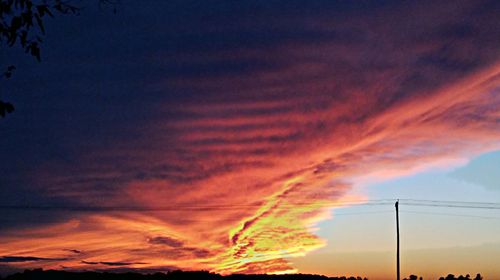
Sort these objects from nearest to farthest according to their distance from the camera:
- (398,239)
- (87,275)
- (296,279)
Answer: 1. (398,239)
2. (296,279)
3. (87,275)

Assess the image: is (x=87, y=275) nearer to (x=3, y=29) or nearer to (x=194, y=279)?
(x=194, y=279)

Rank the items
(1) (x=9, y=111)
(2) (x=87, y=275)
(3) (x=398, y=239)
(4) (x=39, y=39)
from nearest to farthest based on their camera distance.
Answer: (1) (x=9, y=111) < (4) (x=39, y=39) < (3) (x=398, y=239) < (2) (x=87, y=275)

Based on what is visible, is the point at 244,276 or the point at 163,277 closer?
the point at 244,276

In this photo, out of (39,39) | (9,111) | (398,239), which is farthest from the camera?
(398,239)

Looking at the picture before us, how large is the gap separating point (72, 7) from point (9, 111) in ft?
9.84

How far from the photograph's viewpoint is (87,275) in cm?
7262

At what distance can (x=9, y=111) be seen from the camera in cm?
1295

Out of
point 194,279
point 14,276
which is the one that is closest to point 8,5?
point 194,279

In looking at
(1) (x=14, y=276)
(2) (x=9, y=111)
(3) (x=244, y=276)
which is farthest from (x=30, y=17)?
(1) (x=14, y=276)

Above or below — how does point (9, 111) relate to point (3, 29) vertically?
below

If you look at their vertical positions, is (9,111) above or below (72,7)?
below

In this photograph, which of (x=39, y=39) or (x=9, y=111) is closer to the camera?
(x=9, y=111)

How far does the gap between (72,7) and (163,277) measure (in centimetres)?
6212

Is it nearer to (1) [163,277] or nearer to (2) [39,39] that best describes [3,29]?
(2) [39,39]
